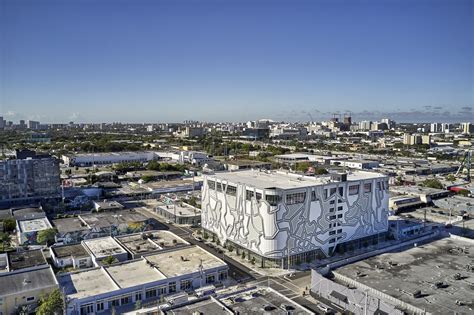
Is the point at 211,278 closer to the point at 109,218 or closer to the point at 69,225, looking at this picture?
the point at 109,218

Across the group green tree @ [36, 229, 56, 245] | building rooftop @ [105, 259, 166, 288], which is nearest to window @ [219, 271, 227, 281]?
building rooftop @ [105, 259, 166, 288]

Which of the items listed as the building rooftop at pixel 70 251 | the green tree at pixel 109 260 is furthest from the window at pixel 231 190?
the building rooftop at pixel 70 251

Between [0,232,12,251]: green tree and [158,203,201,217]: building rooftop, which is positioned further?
[158,203,201,217]: building rooftop

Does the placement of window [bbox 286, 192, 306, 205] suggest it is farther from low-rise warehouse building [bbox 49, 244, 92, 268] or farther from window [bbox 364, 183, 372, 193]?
low-rise warehouse building [bbox 49, 244, 92, 268]

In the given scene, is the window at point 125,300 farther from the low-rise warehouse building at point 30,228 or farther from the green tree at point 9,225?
Answer: the green tree at point 9,225

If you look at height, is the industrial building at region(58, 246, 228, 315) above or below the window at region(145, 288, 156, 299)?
above

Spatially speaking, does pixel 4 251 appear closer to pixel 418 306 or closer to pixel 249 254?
pixel 249 254
